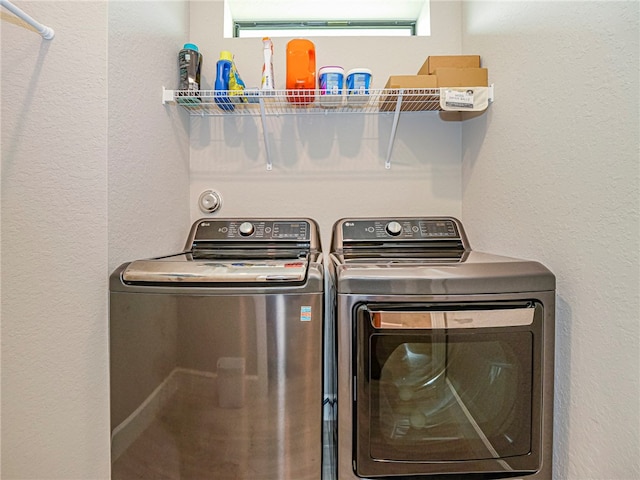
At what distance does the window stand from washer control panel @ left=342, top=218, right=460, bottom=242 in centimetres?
98

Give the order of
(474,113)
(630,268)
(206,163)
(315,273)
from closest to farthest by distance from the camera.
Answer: (630,268)
(315,273)
(474,113)
(206,163)

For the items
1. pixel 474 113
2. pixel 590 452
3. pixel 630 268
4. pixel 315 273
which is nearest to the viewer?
pixel 630 268

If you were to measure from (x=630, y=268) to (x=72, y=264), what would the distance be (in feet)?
4.54

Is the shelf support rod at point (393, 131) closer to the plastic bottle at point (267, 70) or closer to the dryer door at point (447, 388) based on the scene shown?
the plastic bottle at point (267, 70)

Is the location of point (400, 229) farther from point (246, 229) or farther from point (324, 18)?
point (324, 18)

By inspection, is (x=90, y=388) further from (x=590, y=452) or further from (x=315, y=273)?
(x=590, y=452)

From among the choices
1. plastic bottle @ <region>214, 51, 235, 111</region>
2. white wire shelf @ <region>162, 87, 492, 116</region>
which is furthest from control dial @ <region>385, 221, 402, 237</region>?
plastic bottle @ <region>214, 51, 235, 111</region>

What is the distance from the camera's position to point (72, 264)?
100cm

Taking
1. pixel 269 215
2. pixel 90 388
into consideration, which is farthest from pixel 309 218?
pixel 90 388

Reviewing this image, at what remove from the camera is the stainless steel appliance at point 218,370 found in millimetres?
968

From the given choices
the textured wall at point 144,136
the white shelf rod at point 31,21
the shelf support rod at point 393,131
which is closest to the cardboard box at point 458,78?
the shelf support rod at point 393,131

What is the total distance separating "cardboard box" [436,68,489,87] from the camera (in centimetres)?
135

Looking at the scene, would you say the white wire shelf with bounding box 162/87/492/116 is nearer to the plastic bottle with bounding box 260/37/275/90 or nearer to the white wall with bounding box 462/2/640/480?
the plastic bottle with bounding box 260/37/275/90

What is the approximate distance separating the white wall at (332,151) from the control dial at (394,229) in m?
0.20
